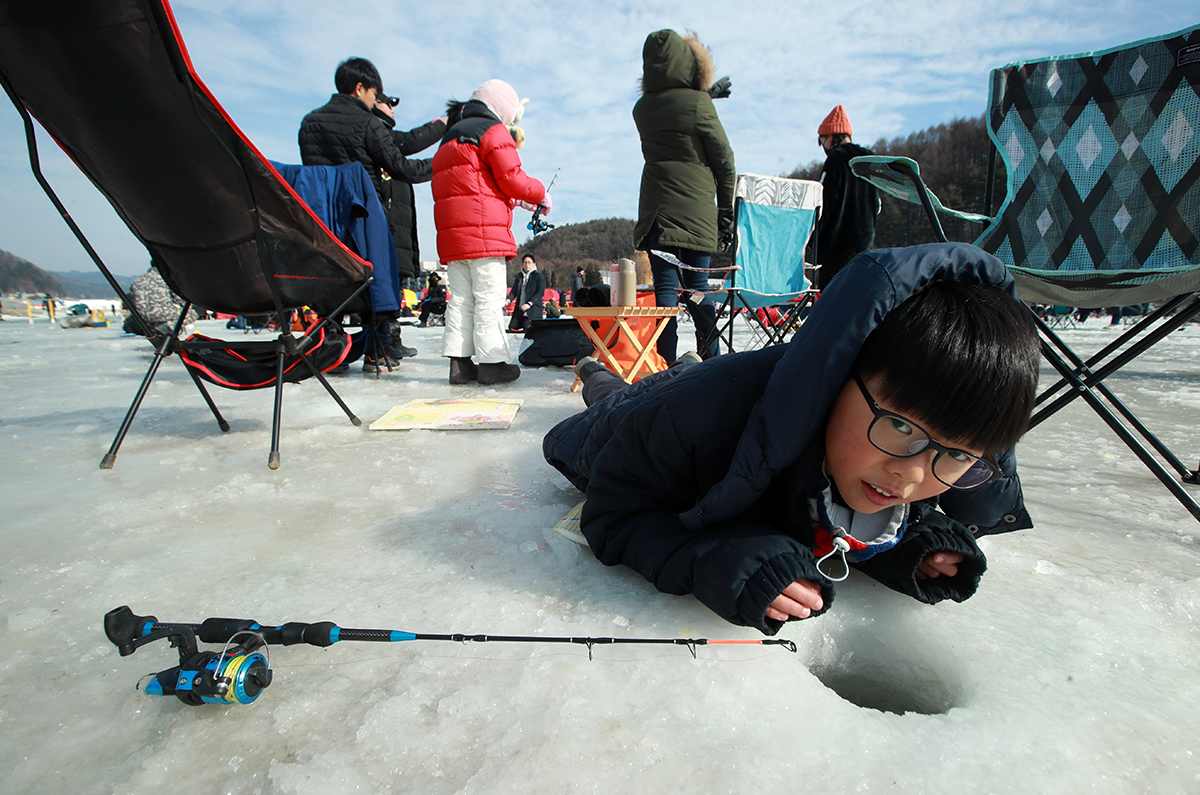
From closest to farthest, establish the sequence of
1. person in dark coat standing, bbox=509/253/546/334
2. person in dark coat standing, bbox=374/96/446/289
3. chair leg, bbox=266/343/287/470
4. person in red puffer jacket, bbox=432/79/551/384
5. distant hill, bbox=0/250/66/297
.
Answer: chair leg, bbox=266/343/287/470 → person in red puffer jacket, bbox=432/79/551/384 → person in dark coat standing, bbox=374/96/446/289 → person in dark coat standing, bbox=509/253/546/334 → distant hill, bbox=0/250/66/297

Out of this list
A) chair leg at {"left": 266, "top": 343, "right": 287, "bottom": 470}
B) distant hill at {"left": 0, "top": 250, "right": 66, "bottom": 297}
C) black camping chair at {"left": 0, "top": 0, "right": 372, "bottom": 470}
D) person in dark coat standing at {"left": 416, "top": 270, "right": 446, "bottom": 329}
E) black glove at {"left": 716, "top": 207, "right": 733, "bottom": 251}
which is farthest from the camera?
distant hill at {"left": 0, "top": 250, "right": 66, "bottom": 297}

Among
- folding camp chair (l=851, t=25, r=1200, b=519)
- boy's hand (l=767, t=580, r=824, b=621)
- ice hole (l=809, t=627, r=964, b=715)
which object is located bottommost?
ice hole (l=809, t=627, r=964, b=715)

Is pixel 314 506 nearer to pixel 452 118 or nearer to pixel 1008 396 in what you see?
pixel 1008 396

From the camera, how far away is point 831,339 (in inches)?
29.3

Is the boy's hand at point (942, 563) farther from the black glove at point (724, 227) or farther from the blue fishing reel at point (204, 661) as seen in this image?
the black glove at point (724, 227)

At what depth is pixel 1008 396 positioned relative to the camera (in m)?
0.72

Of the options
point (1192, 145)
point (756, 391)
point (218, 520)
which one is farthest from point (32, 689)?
point (1192, 145)

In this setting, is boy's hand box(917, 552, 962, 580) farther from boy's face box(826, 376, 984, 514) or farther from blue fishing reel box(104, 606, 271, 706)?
blue fishing reel box(104, 606, 271, 706)

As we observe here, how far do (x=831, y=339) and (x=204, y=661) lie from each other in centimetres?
92

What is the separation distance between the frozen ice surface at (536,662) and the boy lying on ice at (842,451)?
10 centimetres

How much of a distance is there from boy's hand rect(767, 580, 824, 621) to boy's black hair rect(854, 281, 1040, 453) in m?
0.30

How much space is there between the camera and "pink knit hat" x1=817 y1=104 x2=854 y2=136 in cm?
340

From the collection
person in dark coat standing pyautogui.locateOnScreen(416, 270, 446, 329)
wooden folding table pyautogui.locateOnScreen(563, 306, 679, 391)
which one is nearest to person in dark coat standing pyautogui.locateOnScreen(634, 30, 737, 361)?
wooden folding table pyautogui.locateOnScreen(563, 306, 679, 391)

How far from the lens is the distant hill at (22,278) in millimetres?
35812
